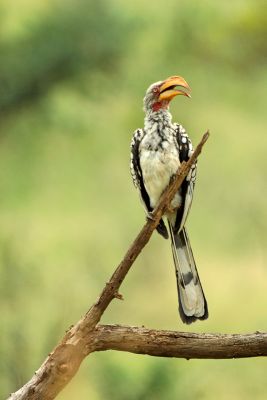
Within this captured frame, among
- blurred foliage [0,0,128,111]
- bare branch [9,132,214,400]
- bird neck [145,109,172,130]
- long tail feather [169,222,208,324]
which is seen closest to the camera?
bare branch [9,132,214,400]

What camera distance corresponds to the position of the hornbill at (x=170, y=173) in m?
2.88

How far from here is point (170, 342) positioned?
2.47 meters

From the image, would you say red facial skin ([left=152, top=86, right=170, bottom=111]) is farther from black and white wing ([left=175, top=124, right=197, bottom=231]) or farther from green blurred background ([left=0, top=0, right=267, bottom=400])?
green blurred background ([left=0, top=0, right=267, bottom=400])

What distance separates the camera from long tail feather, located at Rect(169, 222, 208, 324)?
9.39 feet

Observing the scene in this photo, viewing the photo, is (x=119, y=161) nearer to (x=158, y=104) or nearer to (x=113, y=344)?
(x=158, y=104)

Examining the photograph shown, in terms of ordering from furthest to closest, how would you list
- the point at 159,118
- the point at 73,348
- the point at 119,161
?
the point at 119,161
the point at 159,118
the point at 73,348

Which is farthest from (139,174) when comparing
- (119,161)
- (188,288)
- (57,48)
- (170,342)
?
(119,161)

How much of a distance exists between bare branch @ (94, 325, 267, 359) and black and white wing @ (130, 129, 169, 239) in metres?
0.56

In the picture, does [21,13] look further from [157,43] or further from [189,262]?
[189,262]

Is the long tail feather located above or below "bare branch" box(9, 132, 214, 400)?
above

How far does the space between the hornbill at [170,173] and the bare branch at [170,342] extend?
0.36 m

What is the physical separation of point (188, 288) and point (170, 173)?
0.34m

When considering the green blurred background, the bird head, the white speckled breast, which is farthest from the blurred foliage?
the white speckled breast

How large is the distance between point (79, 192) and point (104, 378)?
473cm
